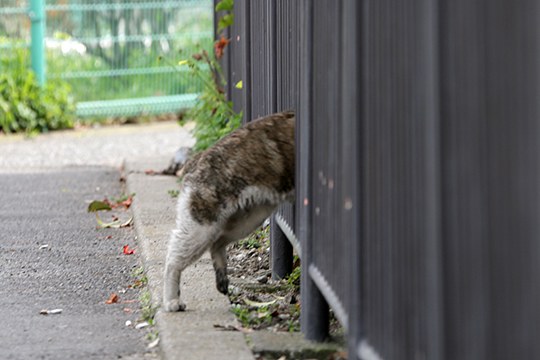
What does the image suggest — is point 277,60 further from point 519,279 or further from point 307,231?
point 519,279

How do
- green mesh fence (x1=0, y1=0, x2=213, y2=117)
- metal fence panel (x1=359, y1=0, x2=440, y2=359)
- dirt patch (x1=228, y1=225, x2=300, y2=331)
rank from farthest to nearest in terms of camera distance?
green mesh fence (x1=0, y1=0, x2=213, y2=117)
dirt patch (x1=228, y1=225, x2=300, y2=331)
metal fence panel (x1=359, y1=0, x2=440, y2=359)

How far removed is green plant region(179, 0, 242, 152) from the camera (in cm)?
930

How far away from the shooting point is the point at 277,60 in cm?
620

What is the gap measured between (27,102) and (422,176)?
1262 cm

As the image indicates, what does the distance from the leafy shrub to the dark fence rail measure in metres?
10.5

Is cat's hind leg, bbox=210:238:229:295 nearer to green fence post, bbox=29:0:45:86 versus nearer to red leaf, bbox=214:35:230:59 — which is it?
red leaf, bbox=214:35:230:59

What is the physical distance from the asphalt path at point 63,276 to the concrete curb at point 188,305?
138mm

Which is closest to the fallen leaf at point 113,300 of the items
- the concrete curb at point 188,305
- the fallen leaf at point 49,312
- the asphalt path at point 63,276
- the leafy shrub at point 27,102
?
the asphalt path at point 63,276

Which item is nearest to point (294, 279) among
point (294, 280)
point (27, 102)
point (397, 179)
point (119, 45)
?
point (294, 280)

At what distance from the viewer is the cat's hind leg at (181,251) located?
5242 millimetres

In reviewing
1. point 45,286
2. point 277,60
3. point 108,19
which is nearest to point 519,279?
point 277,60

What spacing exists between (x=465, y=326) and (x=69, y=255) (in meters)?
5.10

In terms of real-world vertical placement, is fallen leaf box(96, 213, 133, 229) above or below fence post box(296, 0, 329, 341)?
below

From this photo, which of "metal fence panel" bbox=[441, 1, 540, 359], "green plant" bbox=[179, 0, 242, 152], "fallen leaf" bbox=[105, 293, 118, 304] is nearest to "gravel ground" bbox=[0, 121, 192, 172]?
"green plant" bbox=[179, 0, 242, 152]
